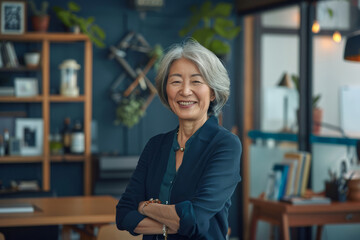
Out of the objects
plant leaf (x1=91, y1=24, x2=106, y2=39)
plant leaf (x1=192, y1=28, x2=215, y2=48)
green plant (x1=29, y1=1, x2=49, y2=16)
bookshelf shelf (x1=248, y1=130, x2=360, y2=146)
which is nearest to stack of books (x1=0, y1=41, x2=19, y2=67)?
green plant (x1=29, y1=1, x2=49, y2=16)

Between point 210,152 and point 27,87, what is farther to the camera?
point 27,87

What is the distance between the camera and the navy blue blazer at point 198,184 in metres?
1.76

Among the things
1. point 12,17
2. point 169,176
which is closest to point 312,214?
point 169,176

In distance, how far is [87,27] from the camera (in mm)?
5898

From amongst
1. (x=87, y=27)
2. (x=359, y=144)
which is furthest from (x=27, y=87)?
(x=359, y=144)

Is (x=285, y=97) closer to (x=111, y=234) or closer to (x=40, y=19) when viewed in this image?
(x=40, y=19)

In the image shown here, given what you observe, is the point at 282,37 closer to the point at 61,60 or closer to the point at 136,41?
the point at 136,41

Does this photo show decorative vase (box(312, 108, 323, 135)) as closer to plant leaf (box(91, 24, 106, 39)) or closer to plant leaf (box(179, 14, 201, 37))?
plant leaf (box(179, 14, 201, 37))

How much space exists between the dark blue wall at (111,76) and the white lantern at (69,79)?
0.80 ft

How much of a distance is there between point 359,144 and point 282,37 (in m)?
1.83

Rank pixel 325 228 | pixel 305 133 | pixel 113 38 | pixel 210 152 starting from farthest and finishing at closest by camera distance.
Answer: pixel 113 38 → pixel 305 133 → pixel 325 228 → pixel 210 152

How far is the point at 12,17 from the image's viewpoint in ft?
18.3

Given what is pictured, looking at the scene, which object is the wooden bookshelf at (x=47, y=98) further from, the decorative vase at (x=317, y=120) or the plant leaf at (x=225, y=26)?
the decorative vase at (x=317, y=120)

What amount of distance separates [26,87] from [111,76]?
89cm
